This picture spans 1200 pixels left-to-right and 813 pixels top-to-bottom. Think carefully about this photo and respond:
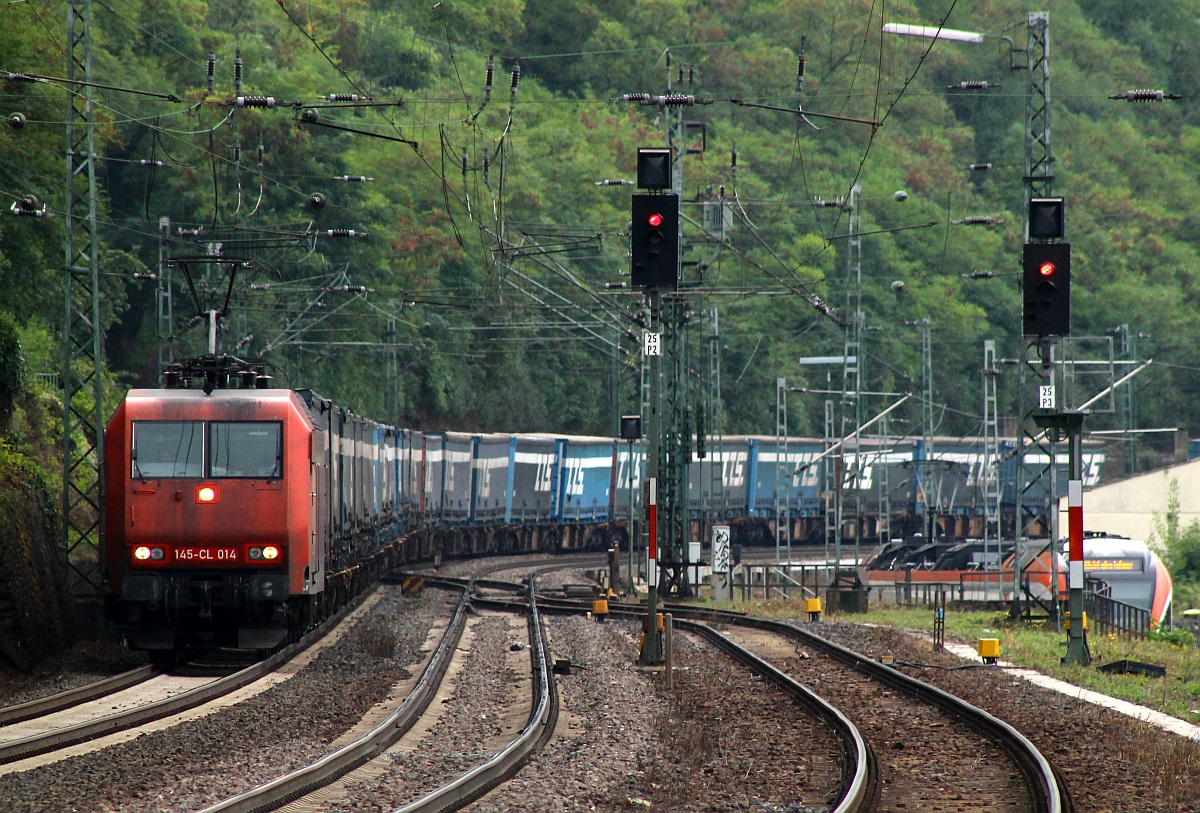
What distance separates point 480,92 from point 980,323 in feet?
127

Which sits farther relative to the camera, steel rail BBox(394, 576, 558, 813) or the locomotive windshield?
the locomotive windshield

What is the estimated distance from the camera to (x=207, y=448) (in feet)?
55.9

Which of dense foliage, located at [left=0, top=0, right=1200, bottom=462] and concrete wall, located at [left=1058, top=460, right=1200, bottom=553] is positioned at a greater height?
dense foliage, located at [left=0, top=0, right=1200, bottom=462]

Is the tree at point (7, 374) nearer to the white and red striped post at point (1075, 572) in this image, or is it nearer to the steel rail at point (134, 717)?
the steel rail at point (134, 717)

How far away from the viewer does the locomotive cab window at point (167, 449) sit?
16.9 metres

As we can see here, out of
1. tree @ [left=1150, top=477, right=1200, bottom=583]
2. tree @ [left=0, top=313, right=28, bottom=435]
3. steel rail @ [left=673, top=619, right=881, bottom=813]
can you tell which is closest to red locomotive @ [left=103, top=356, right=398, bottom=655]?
steel rail @ [left=673, top=619, right=881, bottom=813]

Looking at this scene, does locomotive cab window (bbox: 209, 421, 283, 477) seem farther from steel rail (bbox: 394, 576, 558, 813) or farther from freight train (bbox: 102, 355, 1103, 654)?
steel rail (bbox: 394, 576, 558, 813)

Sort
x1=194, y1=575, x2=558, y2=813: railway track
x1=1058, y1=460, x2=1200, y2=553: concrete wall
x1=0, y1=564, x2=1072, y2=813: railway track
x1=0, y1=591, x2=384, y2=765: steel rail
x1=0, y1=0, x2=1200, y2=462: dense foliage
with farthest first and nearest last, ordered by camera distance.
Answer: x1=1058, y1=460, x2=1200, y2=553: concrete wall
x1=0, y1=0, x2=1200, y2=462: dense foliage
x1=0, y1=591, x2=384, y2=765: steel rail
x1=0, y1=564, x2=1072, y2=813: railway track
x1=194, y1=575, x2=558, y2=813: railway track

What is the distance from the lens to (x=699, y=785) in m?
10.7

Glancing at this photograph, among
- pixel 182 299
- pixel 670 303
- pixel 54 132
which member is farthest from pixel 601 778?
pixel 182 299

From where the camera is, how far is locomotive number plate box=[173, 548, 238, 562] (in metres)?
16.8

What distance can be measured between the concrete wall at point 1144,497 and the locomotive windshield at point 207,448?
156ft

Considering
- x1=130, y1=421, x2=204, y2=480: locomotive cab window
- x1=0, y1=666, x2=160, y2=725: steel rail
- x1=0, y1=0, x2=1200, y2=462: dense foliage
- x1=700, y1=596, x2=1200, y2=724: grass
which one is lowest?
x1=700, y1=596, x2=1200, y2=724: grass

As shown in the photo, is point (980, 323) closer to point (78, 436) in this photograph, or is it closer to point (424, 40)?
point (424, 40)
